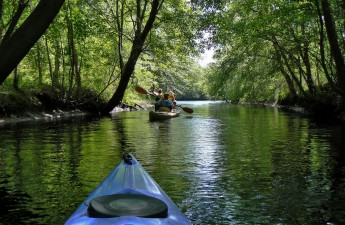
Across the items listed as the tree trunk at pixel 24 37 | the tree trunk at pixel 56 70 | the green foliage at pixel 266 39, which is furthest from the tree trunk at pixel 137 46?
the tree trunk at pixel 24 37

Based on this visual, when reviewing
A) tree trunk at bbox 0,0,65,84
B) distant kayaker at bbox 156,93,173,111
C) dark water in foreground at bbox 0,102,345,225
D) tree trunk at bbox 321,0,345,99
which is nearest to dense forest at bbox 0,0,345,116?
tree trunk at bbox 321,0,345,99

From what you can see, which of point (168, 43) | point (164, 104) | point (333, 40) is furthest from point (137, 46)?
point (333, 40)

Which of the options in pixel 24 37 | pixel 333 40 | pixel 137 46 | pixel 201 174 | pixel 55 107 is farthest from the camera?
pixel 55 107

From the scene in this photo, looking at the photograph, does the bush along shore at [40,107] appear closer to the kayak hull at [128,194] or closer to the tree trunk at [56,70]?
the tree trunk at [56,70]

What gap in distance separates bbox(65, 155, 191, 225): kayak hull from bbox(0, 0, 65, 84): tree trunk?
2261mm

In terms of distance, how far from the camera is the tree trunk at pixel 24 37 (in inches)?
217

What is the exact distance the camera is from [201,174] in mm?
7656

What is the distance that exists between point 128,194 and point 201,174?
13.4ft

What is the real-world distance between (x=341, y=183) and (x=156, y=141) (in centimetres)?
661

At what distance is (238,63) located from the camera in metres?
30.7

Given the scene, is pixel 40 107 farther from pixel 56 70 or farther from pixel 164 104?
pixel 164 104

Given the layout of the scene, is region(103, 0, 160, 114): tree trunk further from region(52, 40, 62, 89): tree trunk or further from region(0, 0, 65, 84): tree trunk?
region(0, 0, 65, 84): tree trunk

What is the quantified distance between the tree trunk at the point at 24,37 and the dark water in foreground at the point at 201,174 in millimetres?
1952

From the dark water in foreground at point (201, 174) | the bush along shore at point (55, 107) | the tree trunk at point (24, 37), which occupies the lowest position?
the dark water in foreground at point (201, 174)
